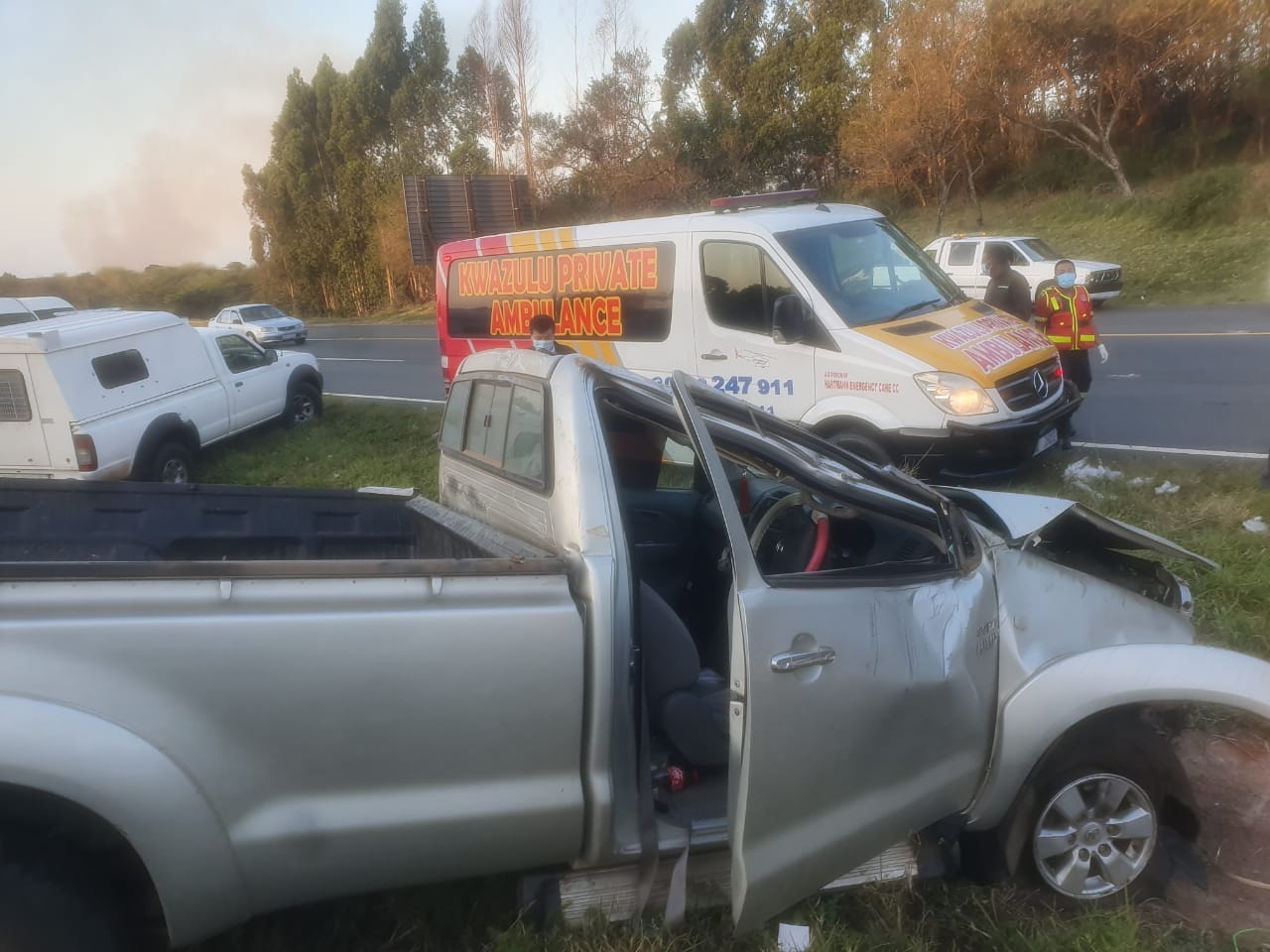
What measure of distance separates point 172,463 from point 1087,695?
9.41m

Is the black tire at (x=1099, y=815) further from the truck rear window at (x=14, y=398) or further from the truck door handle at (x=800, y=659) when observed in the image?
the truck rear window at (x=14, y=398)

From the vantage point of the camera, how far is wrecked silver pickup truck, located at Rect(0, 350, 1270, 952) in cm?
212

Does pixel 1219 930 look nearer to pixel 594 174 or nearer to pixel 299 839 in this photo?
pixel 299 839

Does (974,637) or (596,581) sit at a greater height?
(596,581)

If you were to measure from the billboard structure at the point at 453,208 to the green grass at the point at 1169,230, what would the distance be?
13234 mm

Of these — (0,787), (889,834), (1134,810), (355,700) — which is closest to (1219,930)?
(1134,810)

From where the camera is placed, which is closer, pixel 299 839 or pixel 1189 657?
pixel 299 839

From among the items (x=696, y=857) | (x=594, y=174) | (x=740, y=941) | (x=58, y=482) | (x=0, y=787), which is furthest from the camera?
(x=594, y=174)

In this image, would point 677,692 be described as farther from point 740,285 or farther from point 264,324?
point 264,324

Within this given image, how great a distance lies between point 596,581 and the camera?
8.07 ft

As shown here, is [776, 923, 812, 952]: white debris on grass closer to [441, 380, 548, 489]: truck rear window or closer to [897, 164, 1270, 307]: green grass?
[441, 380, 548, 489]: truck rear window

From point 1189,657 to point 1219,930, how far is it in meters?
0.84

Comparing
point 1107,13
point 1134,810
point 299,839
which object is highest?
point 1107,13

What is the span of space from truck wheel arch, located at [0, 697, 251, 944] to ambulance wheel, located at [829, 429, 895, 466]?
5.05m
